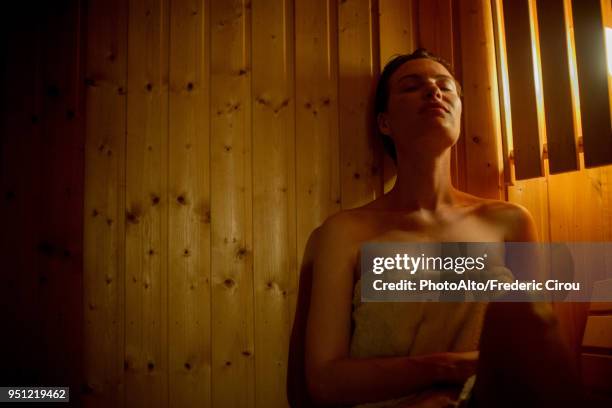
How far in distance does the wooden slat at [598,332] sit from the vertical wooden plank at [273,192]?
3.33 ft

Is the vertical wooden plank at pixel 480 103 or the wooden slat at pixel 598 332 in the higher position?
the vertical wooden plank at pixel 480 103

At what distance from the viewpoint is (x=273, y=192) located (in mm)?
1713

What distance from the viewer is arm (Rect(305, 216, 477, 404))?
1148 millimetres

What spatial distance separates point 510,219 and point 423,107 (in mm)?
481

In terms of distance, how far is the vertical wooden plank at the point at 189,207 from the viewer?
161 centimetres

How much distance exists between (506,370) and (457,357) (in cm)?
38

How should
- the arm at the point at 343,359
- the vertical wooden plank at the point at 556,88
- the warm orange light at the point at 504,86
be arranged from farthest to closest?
the warm orange light at the point at 504,86
the vertical wooden plank at the point at 556,88
the arm at the point at 343,359

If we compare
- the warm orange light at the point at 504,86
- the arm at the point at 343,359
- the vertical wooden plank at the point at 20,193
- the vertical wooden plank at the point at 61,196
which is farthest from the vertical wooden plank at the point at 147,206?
the warm orange light at the point at 504,86

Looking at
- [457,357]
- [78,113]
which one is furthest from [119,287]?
[457,357]

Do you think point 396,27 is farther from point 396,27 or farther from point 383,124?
point 383,124

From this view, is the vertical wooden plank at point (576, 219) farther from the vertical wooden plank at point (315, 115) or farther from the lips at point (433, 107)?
the vertical wooden plank at point (315, 115)

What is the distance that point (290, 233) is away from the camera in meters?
1.70

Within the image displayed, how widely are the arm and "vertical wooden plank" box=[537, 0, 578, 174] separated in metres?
0.76

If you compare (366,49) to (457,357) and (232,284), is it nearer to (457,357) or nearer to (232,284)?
(232,284)
